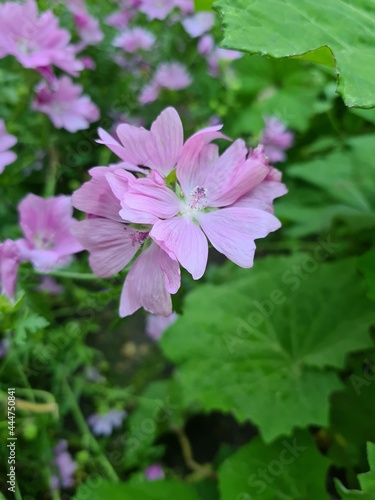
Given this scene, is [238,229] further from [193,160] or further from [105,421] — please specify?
[105,421]

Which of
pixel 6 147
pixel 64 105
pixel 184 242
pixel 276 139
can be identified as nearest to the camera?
pixel 184 242

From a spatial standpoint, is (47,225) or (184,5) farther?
(184,5)

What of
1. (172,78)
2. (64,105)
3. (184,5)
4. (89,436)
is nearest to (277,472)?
(89,436)

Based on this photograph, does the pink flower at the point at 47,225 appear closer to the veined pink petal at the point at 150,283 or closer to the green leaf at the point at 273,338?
the veined pink petal at the point at 150,283

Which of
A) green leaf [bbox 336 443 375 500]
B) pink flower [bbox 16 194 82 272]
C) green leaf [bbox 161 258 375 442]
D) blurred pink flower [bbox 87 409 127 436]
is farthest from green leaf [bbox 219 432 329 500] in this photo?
pink flower [bbox 16 194 82 272]

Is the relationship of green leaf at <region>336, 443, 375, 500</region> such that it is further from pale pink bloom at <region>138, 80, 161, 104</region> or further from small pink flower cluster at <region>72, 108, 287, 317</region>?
pale pink bloom at <region>138, 80, 161, 104</region>

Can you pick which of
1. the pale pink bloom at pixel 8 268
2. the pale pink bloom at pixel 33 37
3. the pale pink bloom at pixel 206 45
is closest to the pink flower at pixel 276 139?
the pale pink bloom at pixel 206 45
